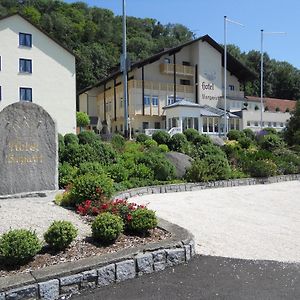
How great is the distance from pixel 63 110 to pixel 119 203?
33.9 meters

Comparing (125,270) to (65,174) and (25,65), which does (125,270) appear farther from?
(25,65)

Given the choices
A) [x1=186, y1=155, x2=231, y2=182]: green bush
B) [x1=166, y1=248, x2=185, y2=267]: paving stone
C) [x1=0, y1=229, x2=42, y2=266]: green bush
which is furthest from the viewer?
[x1=186, y1=155, x2=231, y2=182]: green bush

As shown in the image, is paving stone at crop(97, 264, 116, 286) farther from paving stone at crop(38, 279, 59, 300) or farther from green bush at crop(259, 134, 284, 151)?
green bush at crop(259, 134, 284, 151)

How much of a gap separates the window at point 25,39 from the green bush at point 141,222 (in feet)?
116

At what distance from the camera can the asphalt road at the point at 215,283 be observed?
14.8 ft

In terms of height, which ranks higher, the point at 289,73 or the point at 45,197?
the point at 289,73

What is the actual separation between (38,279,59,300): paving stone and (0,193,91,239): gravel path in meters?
1.57

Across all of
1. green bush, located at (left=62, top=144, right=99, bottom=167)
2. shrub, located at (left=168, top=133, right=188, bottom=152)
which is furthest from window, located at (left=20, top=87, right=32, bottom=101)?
green bush, located at (left=62, top=144, right=99, bottom=167)

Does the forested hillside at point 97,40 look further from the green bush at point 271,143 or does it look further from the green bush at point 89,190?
the green bush at point 89,190

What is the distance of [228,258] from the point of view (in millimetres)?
5766

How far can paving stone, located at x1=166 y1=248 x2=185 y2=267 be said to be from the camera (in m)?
5.44

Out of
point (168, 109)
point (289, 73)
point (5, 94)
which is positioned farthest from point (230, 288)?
point (289, 73)

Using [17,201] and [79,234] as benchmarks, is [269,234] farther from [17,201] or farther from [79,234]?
[17,201]

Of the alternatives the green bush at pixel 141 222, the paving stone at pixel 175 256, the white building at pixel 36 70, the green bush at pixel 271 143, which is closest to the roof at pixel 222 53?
the white building at pixel 36 70
